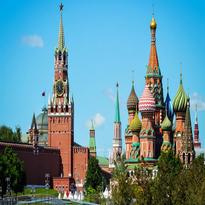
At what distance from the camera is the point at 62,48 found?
161500 millimetres

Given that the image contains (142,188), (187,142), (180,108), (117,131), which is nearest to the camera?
(142,188)

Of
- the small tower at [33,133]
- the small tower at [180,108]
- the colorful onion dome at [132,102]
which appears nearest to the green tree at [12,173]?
the small tower at [180,108]

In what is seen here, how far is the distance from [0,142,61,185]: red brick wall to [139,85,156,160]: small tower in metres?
16.6

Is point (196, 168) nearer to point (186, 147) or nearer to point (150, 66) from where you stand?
point (186, 147)

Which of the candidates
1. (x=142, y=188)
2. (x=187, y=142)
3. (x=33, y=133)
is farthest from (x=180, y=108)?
(x=142, y=188)

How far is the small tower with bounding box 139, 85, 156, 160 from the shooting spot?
13738 centimetres

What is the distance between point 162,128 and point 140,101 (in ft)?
15.2

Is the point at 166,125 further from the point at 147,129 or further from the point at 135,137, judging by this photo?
the point at 135,137

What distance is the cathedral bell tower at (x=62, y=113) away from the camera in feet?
508

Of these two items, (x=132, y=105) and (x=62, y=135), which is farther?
(x=62, y=135)

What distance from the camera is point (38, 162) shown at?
148 metres

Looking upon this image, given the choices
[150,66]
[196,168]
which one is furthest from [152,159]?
[196,168]

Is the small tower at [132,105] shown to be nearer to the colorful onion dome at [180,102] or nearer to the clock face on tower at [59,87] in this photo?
the colorful onion dome at [180,102]

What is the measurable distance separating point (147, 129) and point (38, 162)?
18.7 meters
